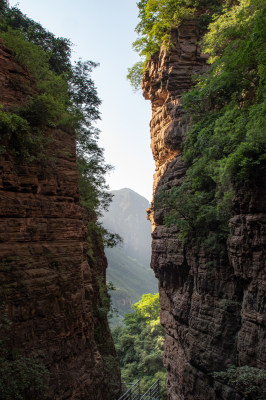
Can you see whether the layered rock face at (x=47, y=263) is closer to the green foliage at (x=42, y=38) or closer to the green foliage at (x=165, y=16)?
the green foliage at (x=42, y=38)

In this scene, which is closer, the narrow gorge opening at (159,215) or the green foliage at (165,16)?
the narrow gorge opening at (159,215)

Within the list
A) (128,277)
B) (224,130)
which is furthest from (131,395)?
(128,277)

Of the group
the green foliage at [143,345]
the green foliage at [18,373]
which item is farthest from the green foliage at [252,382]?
the green foliage at [143,345]

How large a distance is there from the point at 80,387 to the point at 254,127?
34.5 ft

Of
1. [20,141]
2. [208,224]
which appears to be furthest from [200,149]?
[20,141]

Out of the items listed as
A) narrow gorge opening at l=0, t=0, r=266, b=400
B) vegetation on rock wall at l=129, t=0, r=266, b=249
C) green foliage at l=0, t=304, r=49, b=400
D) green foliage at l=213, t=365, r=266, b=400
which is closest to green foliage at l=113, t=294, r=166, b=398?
narrow gorge opening at l=0, t=0, r=266, b=400

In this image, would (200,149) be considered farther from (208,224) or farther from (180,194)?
(208,224)

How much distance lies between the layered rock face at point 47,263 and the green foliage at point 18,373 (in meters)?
0.25

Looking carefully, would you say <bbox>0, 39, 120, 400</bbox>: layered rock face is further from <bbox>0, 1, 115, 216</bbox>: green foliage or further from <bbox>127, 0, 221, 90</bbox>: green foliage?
<bbox>127, 0, 221, 90</bbox>: green foliage

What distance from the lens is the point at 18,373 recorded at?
6.14m

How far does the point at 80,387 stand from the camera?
7652 mm

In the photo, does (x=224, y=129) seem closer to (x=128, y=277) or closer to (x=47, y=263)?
(x=47, y=263)

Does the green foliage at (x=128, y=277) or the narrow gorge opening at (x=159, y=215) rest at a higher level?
the narrow gorge opening at (x=159, y=215)

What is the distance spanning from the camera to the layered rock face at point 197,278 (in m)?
10.4
